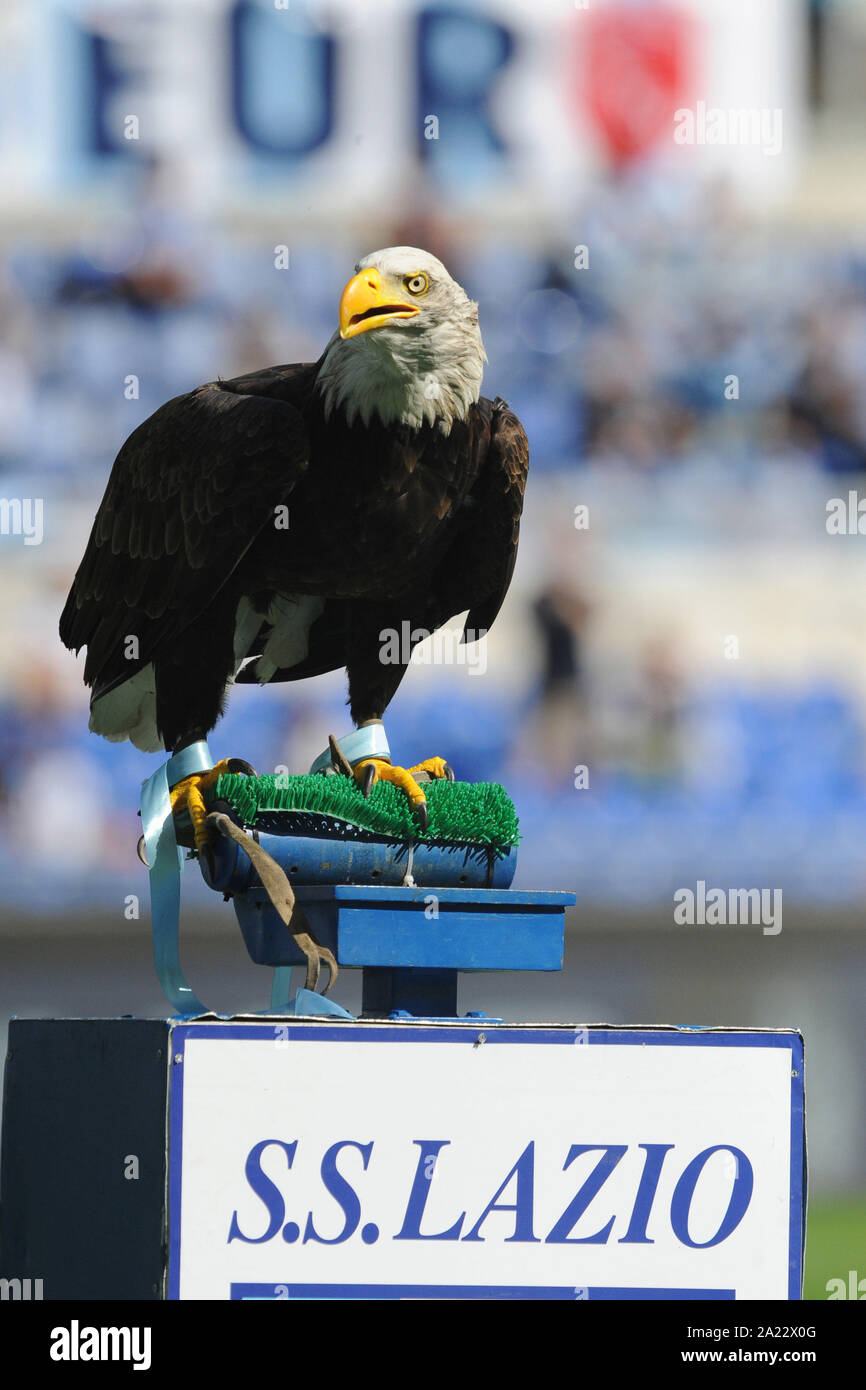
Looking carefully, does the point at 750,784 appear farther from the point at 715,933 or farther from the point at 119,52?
the point at 119,52

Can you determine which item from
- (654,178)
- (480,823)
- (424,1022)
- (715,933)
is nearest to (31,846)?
(715,933)

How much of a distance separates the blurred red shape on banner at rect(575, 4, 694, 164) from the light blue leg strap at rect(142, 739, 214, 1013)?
6.01 metres

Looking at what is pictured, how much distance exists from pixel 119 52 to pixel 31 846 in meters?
3.69

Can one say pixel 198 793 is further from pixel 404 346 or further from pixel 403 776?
pixel 404 346

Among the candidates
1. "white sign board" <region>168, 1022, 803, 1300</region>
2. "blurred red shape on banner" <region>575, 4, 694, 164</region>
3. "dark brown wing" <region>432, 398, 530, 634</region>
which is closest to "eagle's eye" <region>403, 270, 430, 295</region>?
"dark brown wing" <region>432, 398, 530, 634</region>

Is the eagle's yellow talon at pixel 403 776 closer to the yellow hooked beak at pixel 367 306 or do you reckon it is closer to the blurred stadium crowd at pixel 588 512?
the yellow hooked beak at pixel 367 306

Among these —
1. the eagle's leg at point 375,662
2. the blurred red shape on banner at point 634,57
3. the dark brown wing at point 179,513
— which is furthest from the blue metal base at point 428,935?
the blurred red shape on banner at point 634,57

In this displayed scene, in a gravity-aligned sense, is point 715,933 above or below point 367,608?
below

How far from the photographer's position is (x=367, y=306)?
3256 mm

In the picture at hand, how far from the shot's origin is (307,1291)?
93.7 inches

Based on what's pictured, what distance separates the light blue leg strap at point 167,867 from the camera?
10.3 feet

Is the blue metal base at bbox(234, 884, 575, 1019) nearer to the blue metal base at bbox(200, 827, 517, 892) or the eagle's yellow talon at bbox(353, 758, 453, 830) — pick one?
the blue metal base at bbox(200, 827, 517, 892)

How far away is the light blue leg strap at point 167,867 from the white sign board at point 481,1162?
0.65m

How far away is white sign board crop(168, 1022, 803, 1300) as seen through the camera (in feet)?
7.83
